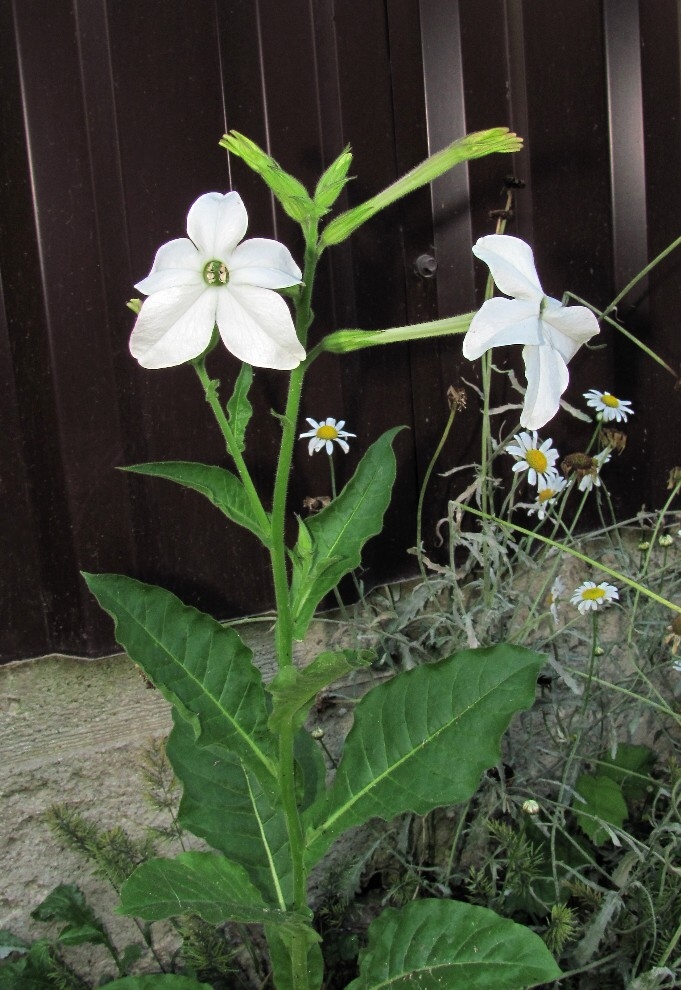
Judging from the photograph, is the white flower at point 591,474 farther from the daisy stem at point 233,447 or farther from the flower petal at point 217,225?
the flower petal at point 217,225

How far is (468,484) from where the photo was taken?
6.51 ft

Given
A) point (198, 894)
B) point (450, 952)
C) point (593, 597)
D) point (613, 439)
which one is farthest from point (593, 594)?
point (198, 894)

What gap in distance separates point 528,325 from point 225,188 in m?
0.82

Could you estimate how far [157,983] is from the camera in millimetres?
1318

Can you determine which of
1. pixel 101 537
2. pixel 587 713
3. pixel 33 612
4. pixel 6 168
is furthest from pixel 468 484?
pixel 6 168

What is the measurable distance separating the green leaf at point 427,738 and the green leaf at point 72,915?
1.64ft

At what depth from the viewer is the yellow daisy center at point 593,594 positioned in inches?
67.4

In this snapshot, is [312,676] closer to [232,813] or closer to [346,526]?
[346,526]

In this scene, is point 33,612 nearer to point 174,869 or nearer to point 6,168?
point 174,869

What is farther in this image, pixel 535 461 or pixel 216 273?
pixel 535 461

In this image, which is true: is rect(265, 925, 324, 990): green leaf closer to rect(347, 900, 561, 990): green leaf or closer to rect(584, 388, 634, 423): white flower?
rect(347, 900, 561, 990): green leaf

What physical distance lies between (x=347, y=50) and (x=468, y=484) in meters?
0.95

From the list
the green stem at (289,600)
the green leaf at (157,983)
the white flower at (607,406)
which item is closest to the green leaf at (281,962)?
the green stem at (289,600)

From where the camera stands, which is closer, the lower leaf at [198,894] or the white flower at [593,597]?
the lower leaf at [198,894]
